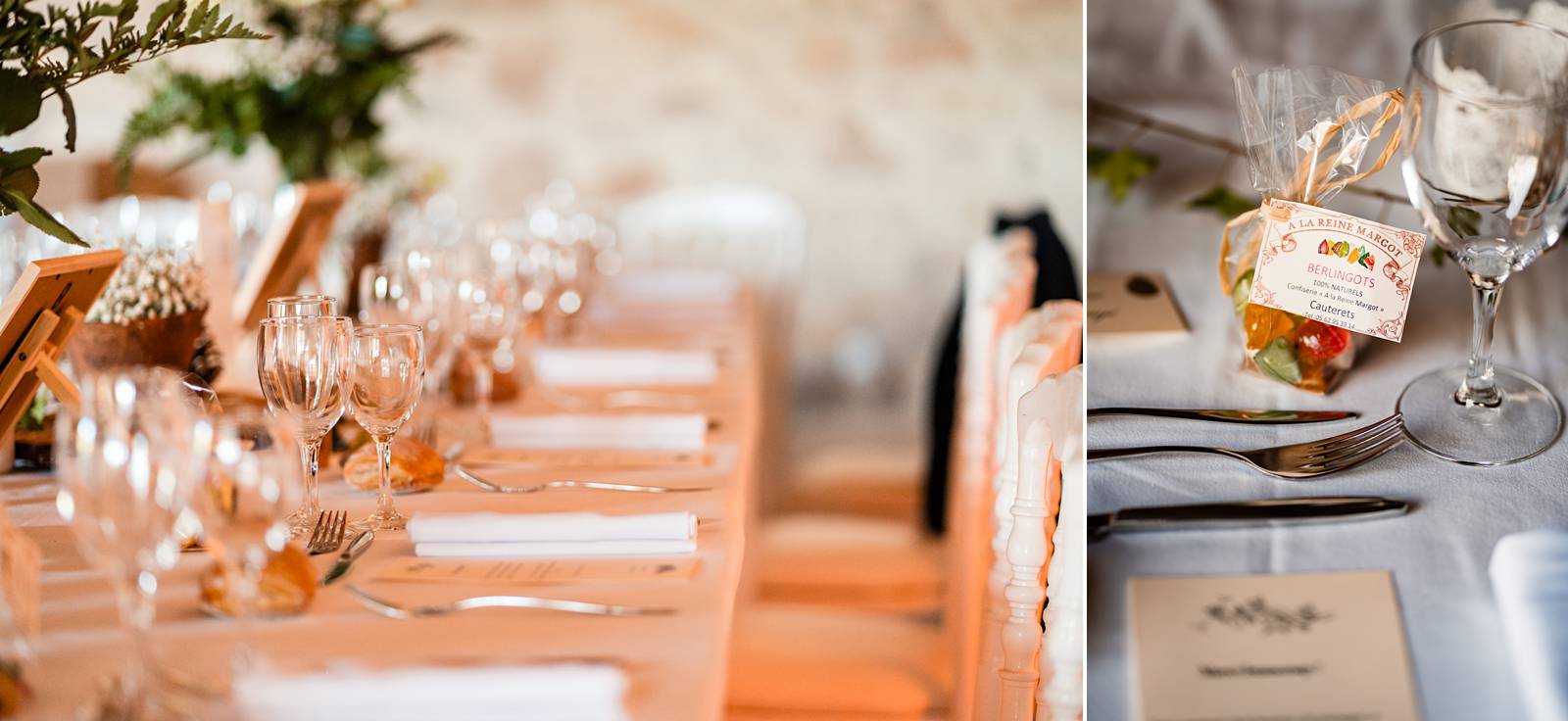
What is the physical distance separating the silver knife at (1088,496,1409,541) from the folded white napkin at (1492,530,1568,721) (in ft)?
0.24

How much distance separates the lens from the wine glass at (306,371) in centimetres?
112

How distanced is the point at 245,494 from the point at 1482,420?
909 mm

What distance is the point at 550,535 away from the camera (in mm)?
1072

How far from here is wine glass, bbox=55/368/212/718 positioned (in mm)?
781

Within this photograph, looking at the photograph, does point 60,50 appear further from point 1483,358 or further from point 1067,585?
point 1483,358

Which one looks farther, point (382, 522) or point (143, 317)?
point (143, 317)

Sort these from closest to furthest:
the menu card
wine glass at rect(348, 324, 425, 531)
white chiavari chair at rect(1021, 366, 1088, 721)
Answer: the menu card, white chiavari chair at rect(1021, 366, 1088, 721), wine glass at rect(348, 324, 425, 531)

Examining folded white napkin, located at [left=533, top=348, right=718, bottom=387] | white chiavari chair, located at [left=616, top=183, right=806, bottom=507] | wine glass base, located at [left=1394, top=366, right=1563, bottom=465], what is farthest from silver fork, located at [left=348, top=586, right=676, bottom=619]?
white chiavari chair, located at [left=616, top=183, right=806, bottom=507]

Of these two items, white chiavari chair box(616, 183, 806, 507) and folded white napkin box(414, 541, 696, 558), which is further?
white chiavari chair box(616, 183, 806, 507)

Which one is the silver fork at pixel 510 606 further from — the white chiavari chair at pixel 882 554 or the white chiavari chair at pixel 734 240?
the white chiavari chair at pixel 734 240

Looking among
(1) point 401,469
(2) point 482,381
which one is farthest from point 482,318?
(1) point 401,469

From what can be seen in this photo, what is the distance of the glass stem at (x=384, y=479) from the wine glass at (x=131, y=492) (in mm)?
369

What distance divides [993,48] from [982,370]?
2254 millimetres

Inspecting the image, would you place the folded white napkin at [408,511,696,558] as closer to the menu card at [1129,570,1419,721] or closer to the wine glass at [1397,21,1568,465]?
the menu card at [1129,570,1419,721]
